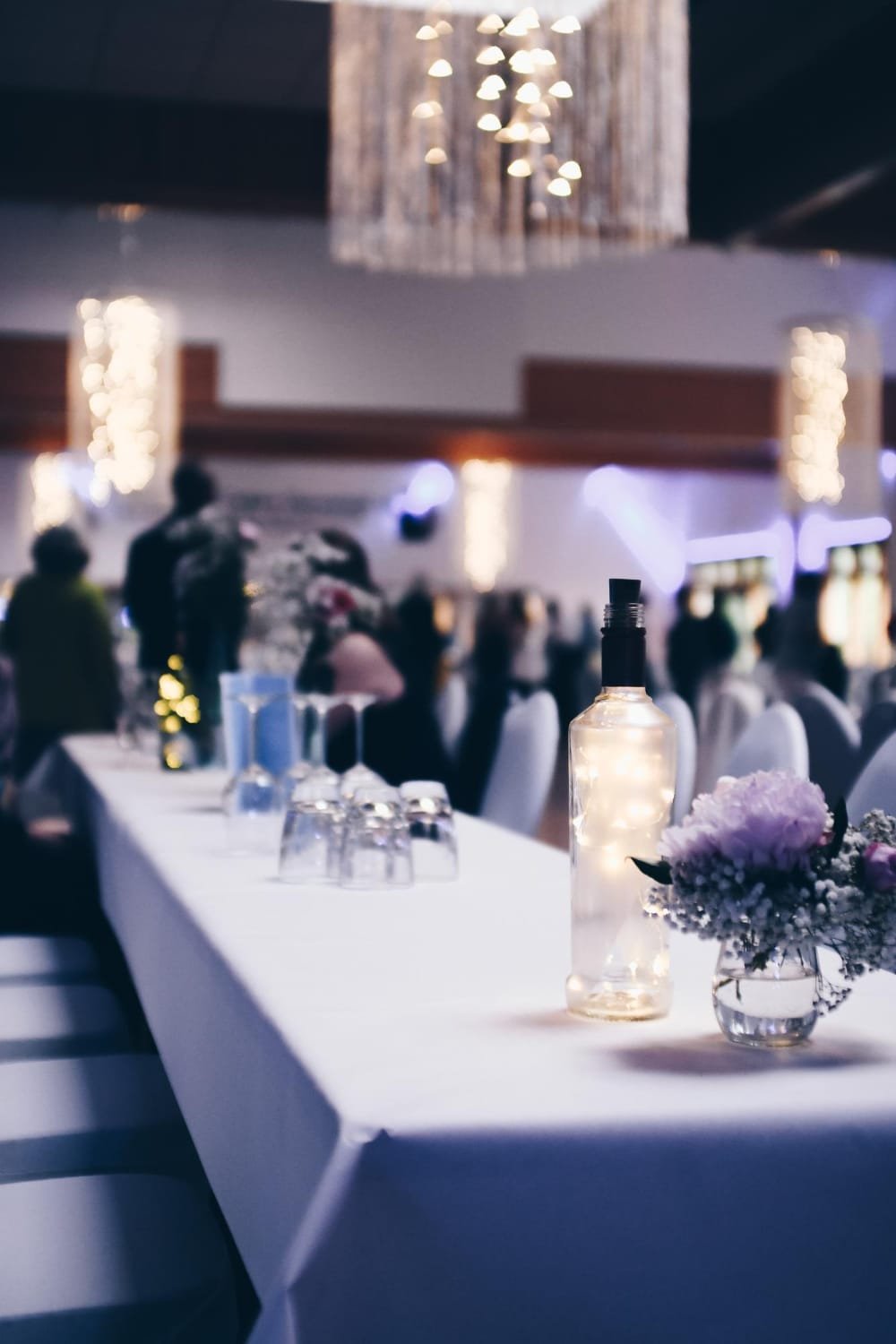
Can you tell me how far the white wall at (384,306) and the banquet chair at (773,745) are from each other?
250 inches

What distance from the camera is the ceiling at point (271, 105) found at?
5.84 m

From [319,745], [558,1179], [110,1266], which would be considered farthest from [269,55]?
[558,1179]

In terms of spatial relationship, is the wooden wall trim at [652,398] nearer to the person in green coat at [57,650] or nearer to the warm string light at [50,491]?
the warm string light at [50,491]

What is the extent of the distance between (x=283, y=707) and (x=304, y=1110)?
1696 millimetres

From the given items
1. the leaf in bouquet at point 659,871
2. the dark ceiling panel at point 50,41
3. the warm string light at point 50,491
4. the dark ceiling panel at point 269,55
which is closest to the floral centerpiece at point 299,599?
the leaf in bouquet at point 659,871

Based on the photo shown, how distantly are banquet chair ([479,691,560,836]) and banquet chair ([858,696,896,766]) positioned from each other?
3.70 feet

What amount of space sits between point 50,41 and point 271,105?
107cm

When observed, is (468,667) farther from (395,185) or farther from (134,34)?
(395,185)

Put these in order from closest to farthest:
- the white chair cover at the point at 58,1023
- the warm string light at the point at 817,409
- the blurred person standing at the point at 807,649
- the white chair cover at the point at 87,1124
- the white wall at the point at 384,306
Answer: the white chair cover at the point at 87,1124, the white chair cover at the point at 58,1023, the blurred person standing at the point at 807,649, the warm string light at the point at 817,409, the white wall at the point at 384,306

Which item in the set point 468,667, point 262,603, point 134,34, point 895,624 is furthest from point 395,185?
point 468,667

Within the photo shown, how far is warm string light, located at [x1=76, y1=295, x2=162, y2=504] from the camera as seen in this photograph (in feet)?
22.2

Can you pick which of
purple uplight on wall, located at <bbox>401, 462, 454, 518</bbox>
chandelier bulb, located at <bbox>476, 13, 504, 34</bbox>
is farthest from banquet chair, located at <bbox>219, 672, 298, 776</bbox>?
purple uplight on wall, located at <bbox>401, 462, 454, 518</bbox>

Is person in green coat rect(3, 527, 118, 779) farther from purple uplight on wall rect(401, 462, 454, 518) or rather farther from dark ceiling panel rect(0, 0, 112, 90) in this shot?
purple uplight on wall rect(401, 462, 454, 518)

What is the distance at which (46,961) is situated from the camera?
2.91m
